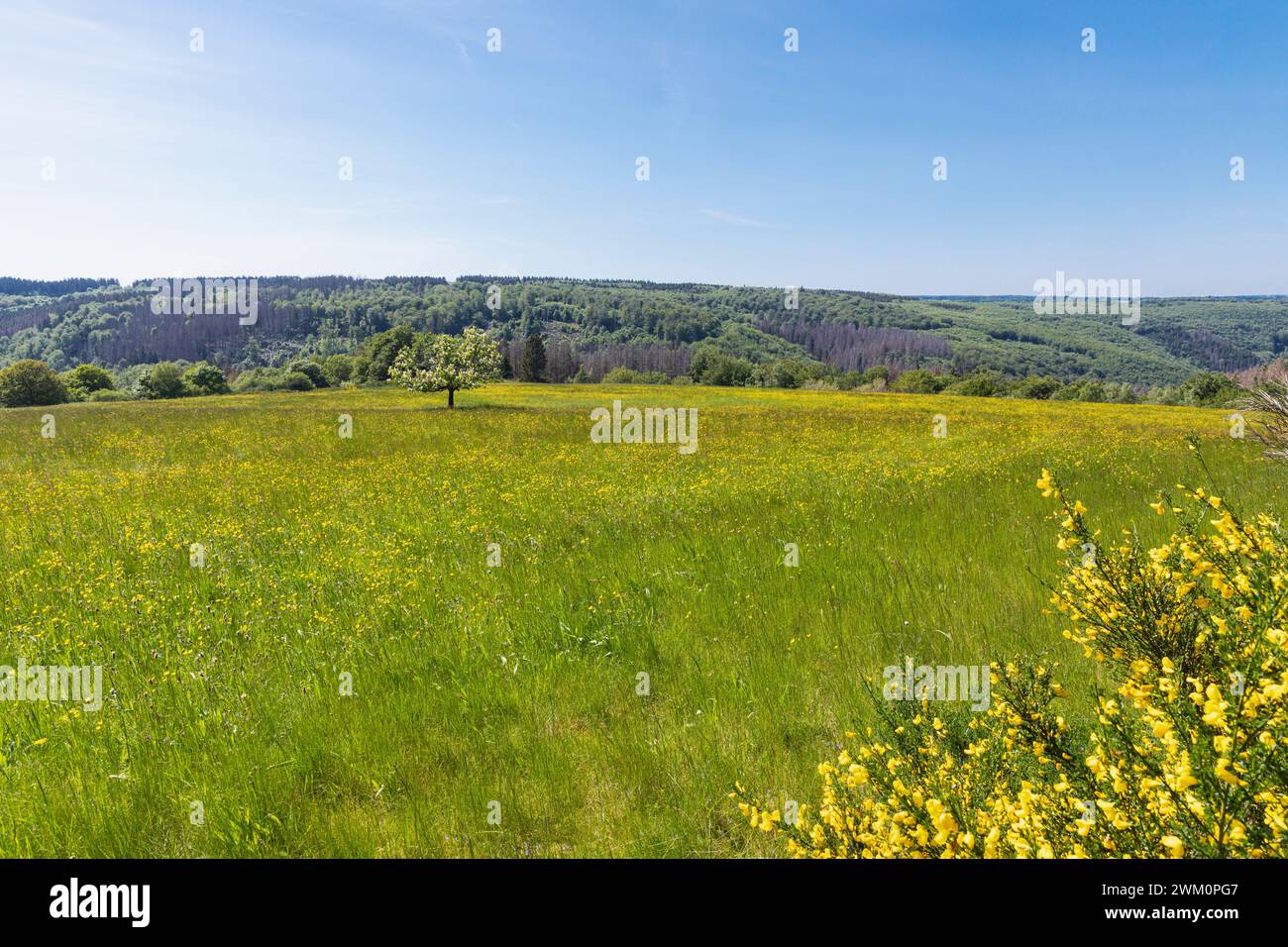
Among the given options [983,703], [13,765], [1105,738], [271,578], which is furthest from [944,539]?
[13,765]

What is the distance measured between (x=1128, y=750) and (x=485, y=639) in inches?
185

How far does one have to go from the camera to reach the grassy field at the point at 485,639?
11.2ft

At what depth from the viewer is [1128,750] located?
2.05 metres

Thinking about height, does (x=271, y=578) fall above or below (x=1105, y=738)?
below

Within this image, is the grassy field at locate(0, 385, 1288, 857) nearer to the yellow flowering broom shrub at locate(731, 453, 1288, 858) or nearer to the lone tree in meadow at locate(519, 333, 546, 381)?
the yellow flowering broom shrub at locate(731, 453, 1288, 858)

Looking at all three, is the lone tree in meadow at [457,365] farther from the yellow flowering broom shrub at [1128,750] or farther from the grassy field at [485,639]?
the yellow flowering broom shrub at [1128,750]

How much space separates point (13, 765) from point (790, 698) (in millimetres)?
5129

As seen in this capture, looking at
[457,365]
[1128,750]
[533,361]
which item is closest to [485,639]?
[1128,750]

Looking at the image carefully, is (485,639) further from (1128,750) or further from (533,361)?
(533,361)

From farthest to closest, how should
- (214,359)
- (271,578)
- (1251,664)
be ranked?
(214,359), (271,578), (1251,664)

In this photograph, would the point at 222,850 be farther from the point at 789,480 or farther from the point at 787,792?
the point at 789,480

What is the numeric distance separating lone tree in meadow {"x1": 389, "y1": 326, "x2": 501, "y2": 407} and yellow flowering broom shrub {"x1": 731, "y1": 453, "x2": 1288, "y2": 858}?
149 feet

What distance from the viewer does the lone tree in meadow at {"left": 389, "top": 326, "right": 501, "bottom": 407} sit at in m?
46.4

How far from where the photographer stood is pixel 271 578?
24.7 ft
